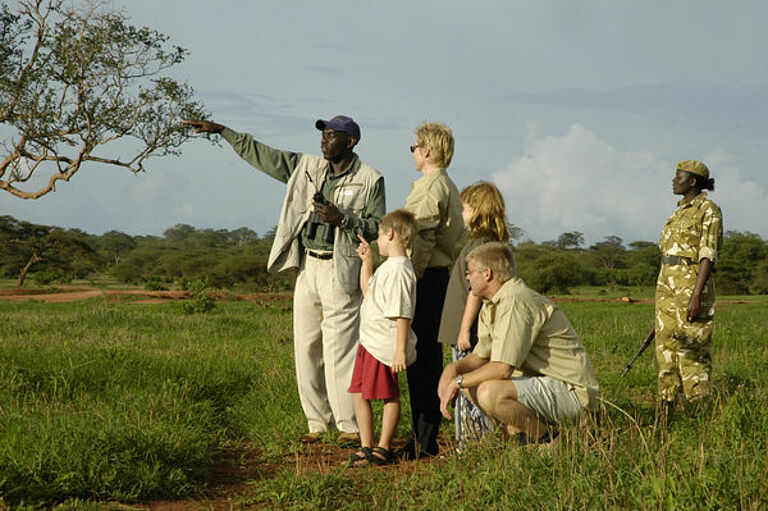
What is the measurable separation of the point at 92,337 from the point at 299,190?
5901 mm

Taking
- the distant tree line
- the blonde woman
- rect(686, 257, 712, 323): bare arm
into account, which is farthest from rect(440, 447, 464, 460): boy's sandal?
the distant tree line

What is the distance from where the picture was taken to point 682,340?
578 centimetres

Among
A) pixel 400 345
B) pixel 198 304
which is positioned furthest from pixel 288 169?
pixel 198 304

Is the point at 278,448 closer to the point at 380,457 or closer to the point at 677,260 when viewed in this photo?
the point at 380,457

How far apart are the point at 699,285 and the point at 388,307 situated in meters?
2.68

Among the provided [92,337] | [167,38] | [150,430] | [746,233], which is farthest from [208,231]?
[150,430]

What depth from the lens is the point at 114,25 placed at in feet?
67.4

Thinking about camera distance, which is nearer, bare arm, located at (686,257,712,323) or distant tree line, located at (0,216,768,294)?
bare arm, located at (686,257,712,323)

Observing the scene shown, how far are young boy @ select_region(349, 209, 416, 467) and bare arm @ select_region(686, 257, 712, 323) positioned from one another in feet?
8.04

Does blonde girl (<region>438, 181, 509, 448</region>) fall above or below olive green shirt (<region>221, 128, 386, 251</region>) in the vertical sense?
below

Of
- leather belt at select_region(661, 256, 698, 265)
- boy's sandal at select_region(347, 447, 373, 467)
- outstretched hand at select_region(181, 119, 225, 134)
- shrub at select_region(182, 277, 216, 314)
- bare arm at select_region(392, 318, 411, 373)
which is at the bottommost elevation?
boy's sandal at select_region(347, 447, 373, 467)

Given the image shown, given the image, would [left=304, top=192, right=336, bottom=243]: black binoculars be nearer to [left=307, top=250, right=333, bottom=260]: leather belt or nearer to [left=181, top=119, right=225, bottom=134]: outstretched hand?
[left=307, top=250, right=333, bottom=260]: leather belt

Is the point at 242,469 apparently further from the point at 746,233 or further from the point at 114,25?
the point at 746,233

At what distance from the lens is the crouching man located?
387cm
